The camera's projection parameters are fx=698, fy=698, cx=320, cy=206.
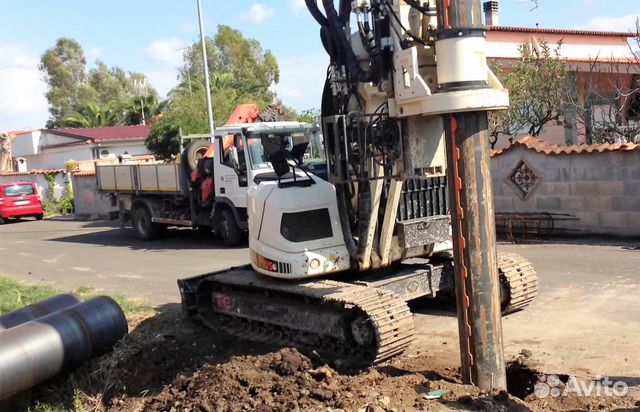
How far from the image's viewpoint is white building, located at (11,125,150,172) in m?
44.8

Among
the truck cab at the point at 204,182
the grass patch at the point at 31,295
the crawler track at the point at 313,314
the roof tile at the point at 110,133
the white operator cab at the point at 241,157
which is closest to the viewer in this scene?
the crawler track at the point at 313,314

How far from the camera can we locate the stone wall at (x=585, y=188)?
1301 centimetres

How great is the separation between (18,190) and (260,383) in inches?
1014

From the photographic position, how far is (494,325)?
17.4 feet

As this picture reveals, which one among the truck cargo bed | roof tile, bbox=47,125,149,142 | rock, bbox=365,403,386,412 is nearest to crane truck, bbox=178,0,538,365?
rock, bbox=365,403,386,412

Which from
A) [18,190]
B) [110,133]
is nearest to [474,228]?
[18,190]

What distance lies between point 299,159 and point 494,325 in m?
3.30

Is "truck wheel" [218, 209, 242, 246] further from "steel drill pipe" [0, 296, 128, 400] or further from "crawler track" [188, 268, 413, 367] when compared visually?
"steel drill pipe" [0, 296, 128, 400]

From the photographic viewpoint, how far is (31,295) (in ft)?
36.9

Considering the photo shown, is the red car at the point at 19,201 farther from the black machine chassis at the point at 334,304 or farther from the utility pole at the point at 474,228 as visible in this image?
the utility pole at the point at 474,228

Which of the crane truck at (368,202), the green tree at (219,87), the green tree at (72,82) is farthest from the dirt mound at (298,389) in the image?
the green tree at (72,82)

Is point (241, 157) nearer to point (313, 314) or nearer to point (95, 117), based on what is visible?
point (313, 314)

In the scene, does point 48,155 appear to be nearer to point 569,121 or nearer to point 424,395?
point 569,121

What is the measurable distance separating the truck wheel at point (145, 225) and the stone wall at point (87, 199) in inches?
341
